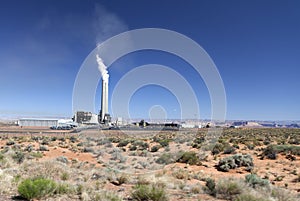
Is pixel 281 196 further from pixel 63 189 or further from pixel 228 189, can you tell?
pixel 63 189

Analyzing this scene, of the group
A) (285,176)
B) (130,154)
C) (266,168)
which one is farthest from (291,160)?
(130,154)

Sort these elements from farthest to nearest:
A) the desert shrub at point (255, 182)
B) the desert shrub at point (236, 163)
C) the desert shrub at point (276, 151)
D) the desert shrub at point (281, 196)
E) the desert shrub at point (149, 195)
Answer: the desert shrub at point (276, 151) → the desert shrub at point (236, 163) → the desert shrub at point (255, 182) → the desert shrub at point (281, 196) → the desert shrub at point (149, 195)

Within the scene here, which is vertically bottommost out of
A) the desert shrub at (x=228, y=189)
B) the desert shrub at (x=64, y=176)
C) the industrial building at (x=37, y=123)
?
the desert shrub at (x=228, y=189)

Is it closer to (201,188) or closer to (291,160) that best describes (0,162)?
(201,188)

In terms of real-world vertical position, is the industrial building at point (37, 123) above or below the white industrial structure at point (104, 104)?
below

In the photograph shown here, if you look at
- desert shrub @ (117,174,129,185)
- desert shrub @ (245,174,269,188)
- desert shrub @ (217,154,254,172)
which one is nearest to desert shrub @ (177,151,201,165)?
desert shrub @ (217,154,254,172)

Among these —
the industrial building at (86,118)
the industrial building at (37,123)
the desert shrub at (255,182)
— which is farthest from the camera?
the industrial building at (86,118)

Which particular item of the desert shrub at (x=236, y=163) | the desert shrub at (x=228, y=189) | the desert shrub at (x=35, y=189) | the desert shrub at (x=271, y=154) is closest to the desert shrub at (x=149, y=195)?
the desert shrub at (x=228, y=189)

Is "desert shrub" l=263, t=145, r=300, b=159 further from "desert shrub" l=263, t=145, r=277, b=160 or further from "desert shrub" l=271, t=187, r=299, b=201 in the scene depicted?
"desert shrub" l=271, t=187, r=299, b=201

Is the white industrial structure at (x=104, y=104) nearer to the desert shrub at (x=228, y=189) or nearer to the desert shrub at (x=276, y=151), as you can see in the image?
the desert shrub at (x=276, y=151)

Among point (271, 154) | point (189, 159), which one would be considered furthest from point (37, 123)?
point (271, 154)
